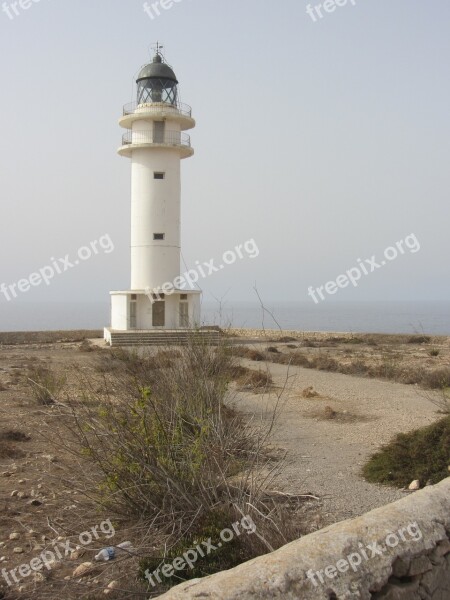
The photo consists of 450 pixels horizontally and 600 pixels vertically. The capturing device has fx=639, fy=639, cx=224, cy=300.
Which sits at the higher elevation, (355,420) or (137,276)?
(137,276)

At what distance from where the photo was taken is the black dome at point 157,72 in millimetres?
31141

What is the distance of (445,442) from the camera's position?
7.84m

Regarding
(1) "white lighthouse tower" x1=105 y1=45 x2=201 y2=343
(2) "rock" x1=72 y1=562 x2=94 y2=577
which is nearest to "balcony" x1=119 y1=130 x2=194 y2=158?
(1) "white lighthouse tower" x1=105 y1=45 x2=201 y2=343

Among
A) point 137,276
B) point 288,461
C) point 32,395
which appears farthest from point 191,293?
point 288,461

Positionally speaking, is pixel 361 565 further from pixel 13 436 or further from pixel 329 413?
pixel 329 413

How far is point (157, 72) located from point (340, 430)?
24968 millimetres

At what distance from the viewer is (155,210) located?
3061 cm

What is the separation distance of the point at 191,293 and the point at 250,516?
1020 inches

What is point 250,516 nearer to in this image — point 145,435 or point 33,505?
point 145,435
